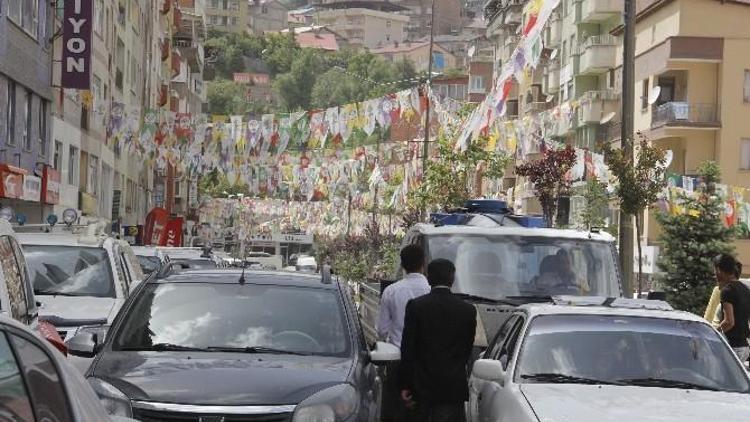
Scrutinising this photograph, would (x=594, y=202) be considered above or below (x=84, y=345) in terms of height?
above

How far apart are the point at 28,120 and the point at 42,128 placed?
241 cm

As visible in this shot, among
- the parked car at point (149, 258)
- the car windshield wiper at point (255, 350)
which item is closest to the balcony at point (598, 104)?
the parked car at point (149, 258)

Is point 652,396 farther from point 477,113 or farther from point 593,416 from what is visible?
point 477,113

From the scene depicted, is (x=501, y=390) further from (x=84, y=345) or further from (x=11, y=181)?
(x=11, y=181)

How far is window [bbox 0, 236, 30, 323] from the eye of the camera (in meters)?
10.3

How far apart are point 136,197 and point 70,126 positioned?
27.6 metres

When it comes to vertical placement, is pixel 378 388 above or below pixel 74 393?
below

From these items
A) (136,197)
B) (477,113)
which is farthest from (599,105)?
(477,113)

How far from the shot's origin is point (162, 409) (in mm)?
8648

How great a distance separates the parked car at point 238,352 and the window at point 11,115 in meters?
24.3

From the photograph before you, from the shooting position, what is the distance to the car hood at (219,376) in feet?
28.7

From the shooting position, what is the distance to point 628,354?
9.98m

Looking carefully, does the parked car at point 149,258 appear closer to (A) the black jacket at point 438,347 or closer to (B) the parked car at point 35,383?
(A) the black jacket at point 438,347

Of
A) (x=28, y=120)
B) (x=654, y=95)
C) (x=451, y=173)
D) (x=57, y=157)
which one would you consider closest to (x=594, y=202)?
(x=654, y=95)
